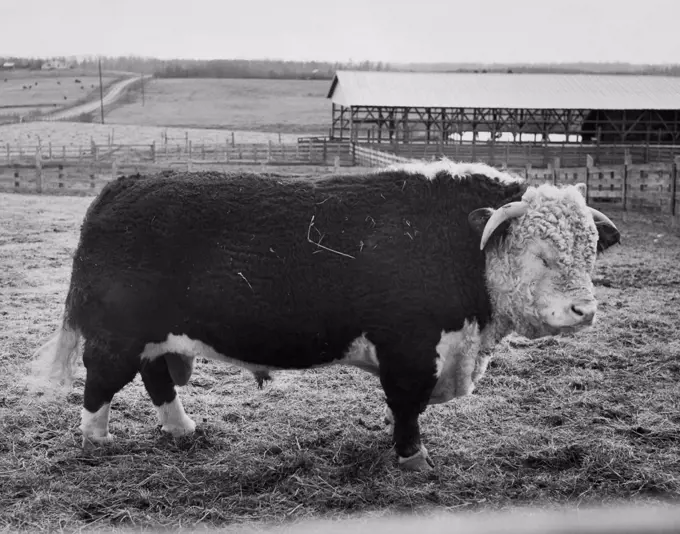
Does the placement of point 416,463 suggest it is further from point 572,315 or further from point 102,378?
point 102,378

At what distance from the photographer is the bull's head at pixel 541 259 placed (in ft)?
12.7

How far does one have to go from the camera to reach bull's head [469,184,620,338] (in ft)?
12.7

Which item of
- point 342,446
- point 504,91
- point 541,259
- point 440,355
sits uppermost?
point 504,91

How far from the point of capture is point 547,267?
3945 millimetres

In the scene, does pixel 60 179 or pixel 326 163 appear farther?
pixel 326 163

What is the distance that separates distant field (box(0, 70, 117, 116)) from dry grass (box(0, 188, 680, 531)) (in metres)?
50.8

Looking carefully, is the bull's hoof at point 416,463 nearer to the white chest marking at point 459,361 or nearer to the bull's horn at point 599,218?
the white chest marking at point 459,361

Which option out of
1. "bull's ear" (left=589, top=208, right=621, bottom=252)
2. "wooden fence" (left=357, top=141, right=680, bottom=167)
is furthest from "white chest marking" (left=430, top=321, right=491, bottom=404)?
"wooden fence" (left=357, top=141, right=680, bottom=167)

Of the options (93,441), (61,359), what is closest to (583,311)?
(93,441)

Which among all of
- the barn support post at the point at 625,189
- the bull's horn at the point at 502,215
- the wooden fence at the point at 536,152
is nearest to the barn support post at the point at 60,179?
the wooden fence at the point at 536,152

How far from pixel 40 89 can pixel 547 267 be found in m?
62.2

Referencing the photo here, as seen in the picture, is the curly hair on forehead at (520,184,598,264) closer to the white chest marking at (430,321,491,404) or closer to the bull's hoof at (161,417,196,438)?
the white chest marking at (430,321,491,404)

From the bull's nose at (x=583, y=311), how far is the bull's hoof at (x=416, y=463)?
1136mm

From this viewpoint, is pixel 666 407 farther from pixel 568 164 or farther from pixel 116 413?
pixel 568 164
